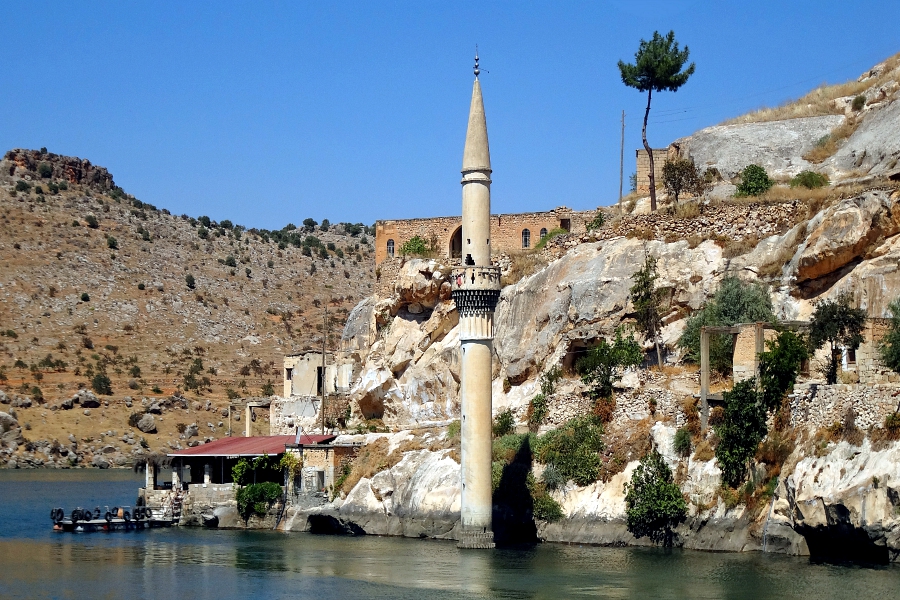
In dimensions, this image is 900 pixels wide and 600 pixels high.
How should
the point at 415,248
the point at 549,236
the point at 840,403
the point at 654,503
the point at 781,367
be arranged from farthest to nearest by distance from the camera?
the point at 415,248, the point at 549,236, the point at 654,503, the point at 781,367, the point at 840,403

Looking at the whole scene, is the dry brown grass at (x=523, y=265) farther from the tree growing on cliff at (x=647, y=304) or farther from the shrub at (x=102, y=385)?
the shrub at (x=102, y=385)

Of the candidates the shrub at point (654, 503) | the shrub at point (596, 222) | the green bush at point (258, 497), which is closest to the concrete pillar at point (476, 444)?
the shrub at point (654, 503)

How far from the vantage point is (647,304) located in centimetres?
3953

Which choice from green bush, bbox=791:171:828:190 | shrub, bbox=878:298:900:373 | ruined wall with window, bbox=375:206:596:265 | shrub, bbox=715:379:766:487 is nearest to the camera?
shrub, bbox=878:298:900:373

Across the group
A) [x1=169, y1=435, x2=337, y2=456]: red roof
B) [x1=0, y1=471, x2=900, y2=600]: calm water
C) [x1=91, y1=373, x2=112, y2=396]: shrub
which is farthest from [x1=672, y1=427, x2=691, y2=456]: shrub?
[x1=91, y1=373, x2=112, y2=396]: shrub

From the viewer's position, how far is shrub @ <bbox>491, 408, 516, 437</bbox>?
39.1 meters

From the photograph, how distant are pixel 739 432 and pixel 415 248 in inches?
910

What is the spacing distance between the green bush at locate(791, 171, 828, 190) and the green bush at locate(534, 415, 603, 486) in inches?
528

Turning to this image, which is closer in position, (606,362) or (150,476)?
(606,362)

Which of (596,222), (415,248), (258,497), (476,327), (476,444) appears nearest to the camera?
(476,444)

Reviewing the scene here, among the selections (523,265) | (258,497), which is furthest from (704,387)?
(523,265)

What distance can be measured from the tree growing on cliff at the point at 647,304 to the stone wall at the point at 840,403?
7490 millimetres

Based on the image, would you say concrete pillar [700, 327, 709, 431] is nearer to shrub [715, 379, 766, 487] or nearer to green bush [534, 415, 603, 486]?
shrub [715, 379, 766, 487]

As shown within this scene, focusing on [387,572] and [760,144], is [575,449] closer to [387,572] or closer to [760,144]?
[387,572]
